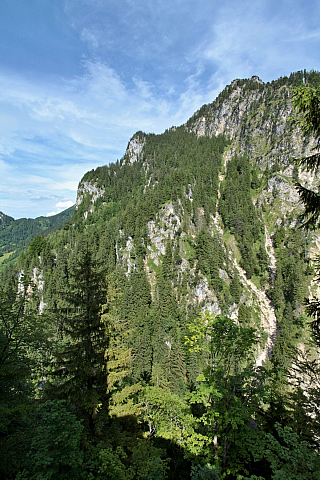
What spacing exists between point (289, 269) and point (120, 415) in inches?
3571

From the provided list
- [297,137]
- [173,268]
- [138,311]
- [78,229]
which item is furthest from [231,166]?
[138,311]

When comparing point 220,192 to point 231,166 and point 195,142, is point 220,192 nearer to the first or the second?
point 231,166

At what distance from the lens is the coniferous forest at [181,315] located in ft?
26.7

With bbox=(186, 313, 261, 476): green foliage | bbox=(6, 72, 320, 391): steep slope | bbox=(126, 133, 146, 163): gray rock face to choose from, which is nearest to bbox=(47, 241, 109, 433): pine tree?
bbox=(186, 313, 261, 476): green foliage

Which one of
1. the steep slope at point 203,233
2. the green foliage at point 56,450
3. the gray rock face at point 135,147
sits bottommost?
the green foliage at point 56,450

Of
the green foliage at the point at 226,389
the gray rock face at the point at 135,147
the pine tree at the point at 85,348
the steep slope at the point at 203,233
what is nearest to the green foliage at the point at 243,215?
the steep slope at the point at 203,233

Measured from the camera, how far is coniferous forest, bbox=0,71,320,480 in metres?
8.15

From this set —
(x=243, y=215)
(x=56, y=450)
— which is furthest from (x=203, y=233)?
(x=56, y=450)

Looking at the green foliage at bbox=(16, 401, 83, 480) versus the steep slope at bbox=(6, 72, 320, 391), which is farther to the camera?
the steep slope at bbox=(6, 72, 320, 391)

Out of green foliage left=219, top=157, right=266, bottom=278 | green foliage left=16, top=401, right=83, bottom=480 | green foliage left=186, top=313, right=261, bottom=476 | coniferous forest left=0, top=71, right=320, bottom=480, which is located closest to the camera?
green foliage left=16, top=401, right=83, bottom=480

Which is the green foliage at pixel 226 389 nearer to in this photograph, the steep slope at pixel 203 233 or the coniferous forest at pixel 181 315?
the coniferous forest at pixel 181 315

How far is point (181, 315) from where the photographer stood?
64750 mm

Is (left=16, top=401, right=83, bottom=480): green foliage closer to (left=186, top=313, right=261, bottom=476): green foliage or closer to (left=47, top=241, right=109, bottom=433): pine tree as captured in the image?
(left=47, top=241, right=109, bottom=433): pine tree

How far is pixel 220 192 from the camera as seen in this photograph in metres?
124
